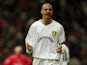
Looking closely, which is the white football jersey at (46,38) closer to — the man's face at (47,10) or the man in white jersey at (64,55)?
the man in white jersey at (64,55)

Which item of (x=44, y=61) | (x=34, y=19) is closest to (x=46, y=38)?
(x=44, y=61)

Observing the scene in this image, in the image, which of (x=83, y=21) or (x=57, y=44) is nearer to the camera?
(x=57, y=44)

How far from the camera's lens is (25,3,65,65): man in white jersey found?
9.70 metres

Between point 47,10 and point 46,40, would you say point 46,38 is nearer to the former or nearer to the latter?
point 46,40

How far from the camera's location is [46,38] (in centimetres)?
971

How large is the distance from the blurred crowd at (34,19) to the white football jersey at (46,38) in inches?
265

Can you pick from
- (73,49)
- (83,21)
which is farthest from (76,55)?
(83,21)

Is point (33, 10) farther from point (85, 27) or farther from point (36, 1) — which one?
point (85, 27)

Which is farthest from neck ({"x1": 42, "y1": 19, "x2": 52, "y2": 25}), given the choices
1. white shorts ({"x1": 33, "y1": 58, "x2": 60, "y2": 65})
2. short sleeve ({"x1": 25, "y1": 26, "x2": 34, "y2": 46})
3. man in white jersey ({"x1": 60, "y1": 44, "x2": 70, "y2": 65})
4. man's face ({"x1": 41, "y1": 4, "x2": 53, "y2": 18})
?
white shorts ({"x1": 33, "y1": 58, "x2": 60, "y2": 65})

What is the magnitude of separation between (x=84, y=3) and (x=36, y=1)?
1630mm

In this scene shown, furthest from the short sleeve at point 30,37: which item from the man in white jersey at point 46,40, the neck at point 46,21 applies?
the neck at point 46,21

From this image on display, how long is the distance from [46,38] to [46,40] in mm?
36

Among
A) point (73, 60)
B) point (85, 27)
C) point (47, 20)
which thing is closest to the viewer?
point (47, 20)

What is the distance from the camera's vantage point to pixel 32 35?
977 centimetres
